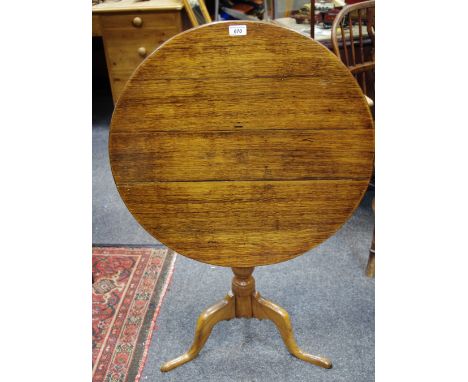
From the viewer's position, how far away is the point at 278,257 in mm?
1404

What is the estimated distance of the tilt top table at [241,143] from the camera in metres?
1.26

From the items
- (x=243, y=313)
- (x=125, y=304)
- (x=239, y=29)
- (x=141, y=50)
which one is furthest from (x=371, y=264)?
(x=141, y=50)

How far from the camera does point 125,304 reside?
6.75 ft

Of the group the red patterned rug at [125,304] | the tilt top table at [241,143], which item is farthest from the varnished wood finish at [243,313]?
the tilt top table at [241,143]

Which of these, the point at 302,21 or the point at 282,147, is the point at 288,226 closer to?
the point at 282,147

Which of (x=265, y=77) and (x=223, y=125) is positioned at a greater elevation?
(x=265, y=77)

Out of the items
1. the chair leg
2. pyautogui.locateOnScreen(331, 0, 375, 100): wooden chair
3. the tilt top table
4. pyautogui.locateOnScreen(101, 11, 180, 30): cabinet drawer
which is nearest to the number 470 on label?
the tilt top table

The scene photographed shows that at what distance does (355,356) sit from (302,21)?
1895 mm

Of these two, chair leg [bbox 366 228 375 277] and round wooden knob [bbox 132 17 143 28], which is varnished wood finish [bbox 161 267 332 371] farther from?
round wooden knob [bbox 132 17 143 28]

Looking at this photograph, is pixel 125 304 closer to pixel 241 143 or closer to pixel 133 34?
pixel 241 143

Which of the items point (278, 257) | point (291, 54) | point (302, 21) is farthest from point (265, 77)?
point (302, 21)

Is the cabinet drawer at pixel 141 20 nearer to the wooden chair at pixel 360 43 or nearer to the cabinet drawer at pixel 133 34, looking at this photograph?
the cabinet drawer at pixel 133 34

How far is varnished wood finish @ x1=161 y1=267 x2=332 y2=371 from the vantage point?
172cm

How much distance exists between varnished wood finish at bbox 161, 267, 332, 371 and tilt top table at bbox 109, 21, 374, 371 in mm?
364
